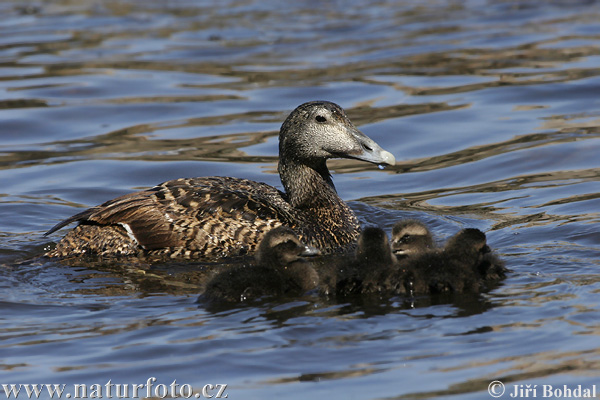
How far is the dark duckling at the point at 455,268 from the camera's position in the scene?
23.2 ft

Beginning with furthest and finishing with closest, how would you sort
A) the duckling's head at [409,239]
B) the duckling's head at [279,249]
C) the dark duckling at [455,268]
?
the duckling's head at [409,239] < the duckling's head at [279,249] < the dark duckling at [455,268]

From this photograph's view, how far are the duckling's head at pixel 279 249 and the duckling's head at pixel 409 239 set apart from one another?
2.56 feet

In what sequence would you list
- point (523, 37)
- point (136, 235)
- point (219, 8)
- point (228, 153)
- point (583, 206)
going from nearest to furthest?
1. point (136, 235)
2. point (583, 206)
3. point (228, 153)
4. point (523, 37)
5. point (219, 8)

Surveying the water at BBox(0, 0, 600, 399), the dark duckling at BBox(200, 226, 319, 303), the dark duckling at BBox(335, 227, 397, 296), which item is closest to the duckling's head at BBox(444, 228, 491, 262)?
the water at BBox(0, 0, 600, 399)

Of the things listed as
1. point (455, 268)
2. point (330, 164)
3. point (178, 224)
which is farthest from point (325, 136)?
Result: point (330, 164)

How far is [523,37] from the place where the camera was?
61.0 feet

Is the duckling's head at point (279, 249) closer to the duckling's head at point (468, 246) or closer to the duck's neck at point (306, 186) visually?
the duckling's head at point (468, 246)

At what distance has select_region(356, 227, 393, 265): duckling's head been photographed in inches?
282

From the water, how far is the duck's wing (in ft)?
1.05

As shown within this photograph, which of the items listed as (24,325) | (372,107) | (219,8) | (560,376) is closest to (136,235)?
(24,325)

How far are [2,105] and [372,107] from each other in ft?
18.3

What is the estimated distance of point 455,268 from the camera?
7.09m

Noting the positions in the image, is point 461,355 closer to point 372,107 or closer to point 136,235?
point 136,235

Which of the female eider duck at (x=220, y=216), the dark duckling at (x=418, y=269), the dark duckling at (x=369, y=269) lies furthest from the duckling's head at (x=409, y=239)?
the female eider duck at (x=220, y=216)
